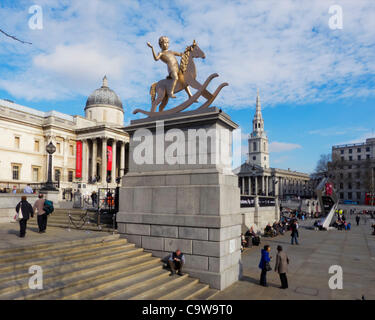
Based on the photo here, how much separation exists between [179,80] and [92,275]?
25.8 ft

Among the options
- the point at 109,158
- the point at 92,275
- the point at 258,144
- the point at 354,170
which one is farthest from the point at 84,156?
the point at 258,144

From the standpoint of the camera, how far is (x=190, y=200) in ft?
32.9

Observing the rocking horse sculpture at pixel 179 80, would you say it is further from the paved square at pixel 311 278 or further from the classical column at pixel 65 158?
the classical column at pixel 65 158

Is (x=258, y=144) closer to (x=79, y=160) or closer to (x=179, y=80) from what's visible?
(x=79, y=160)

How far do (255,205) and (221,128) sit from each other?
20577 millimetres

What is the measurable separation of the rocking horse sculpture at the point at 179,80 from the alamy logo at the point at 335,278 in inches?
309

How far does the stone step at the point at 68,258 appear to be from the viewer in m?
7.52

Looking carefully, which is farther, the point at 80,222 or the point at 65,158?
the point at 65,158

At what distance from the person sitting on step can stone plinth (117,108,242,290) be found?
31 cm

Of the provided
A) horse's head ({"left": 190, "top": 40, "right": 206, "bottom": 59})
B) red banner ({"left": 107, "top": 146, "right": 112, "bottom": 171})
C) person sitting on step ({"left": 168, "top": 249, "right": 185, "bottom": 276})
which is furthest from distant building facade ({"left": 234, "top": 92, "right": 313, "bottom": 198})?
person sitting on step ({"left": 168, "top": 249, "right": 185, "bottom": 276})
